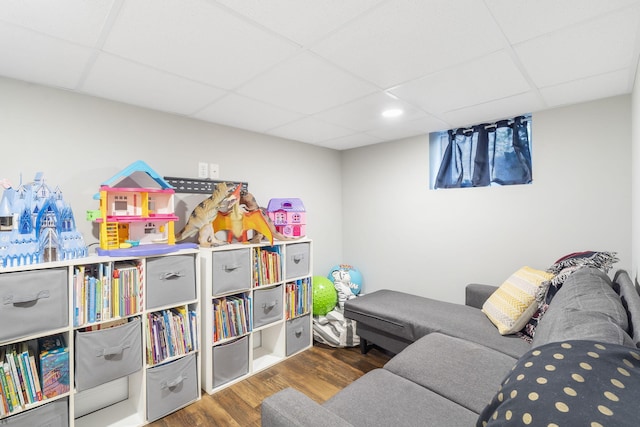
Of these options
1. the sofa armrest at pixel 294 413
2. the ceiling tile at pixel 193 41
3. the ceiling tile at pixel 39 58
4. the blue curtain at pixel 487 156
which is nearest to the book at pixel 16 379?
the sofa armrest at pixel 294 413

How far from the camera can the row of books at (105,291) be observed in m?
1.70

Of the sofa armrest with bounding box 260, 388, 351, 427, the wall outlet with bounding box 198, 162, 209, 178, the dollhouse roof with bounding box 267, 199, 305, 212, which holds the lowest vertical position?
the sofa armrest with bounding box 260, 388, 351, 427

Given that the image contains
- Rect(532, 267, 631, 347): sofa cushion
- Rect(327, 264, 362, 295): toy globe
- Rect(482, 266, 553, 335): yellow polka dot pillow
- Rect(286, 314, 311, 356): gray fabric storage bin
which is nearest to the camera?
Rect(532, 267, 631, 347): sofa cushion

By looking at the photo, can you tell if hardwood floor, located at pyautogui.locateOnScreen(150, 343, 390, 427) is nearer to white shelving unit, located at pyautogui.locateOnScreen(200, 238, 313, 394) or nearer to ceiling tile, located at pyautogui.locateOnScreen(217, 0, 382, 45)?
white shelving unit, located at pyautogui.locateOnScreen(200, 238, 313, 394)

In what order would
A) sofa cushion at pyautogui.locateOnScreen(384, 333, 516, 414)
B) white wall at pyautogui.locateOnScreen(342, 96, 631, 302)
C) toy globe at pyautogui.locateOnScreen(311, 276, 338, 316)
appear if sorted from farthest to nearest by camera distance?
toy globe at pyautogui.locateOnScreen(311, 276, 338, 316) < white wall at pyautogui.locateOnScreen(342, 96, 631, 302) < sofa cushion at pyautogui.locateOnScreen(384, 333, 516, 414)

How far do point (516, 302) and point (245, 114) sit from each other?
2.53 meters

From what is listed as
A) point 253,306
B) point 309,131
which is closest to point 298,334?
point 253,306

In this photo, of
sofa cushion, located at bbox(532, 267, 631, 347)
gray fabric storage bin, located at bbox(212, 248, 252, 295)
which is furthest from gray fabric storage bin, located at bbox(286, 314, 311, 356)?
sofa cushion, located at bbox(532, 267, 631, 347)

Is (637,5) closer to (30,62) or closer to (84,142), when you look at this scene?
(30,62)

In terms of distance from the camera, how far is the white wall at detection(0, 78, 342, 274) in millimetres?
1805

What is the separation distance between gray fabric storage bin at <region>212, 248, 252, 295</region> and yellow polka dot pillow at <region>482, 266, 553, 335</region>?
1.94 m

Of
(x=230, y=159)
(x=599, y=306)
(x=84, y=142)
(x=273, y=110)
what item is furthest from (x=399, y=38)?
(x=84, y=142)

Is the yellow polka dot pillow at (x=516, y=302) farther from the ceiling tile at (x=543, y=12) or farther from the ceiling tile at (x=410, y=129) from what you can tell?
the ceiling tile at (x=543, y=12)

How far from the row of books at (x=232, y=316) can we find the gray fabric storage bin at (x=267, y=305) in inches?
2.7
